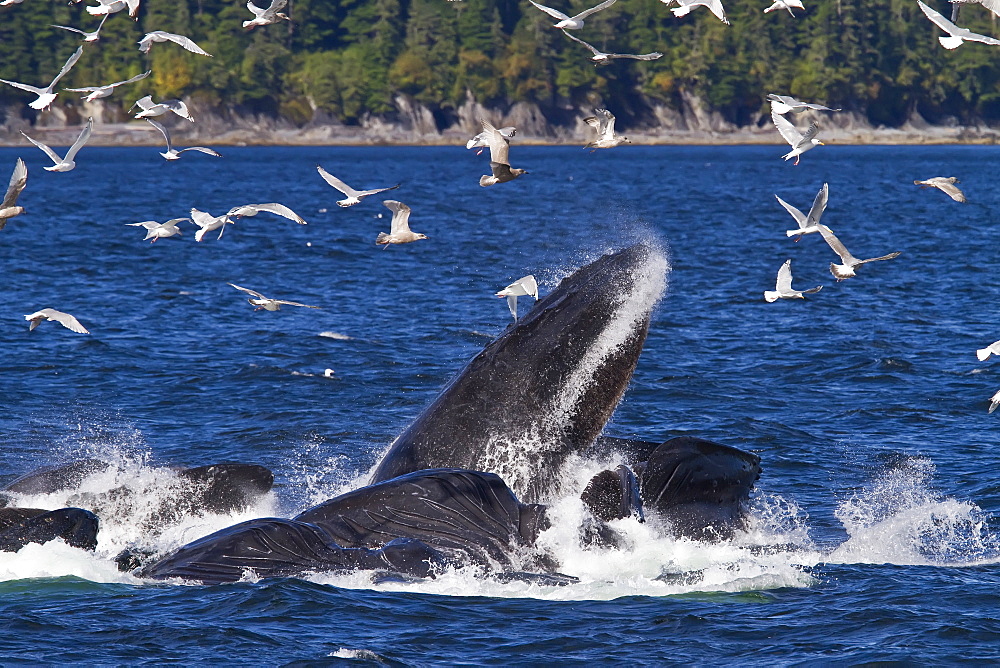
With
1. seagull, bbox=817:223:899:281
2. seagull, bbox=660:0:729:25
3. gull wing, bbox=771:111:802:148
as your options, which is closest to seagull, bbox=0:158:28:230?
seagull, bbox=660:0:729:25

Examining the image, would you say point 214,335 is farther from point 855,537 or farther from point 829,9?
point 829,9

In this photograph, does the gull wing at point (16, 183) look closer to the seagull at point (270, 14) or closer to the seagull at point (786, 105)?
the seagull at point (270, 14)

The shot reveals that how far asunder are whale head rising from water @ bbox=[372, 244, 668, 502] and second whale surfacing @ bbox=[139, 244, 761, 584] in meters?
0.01

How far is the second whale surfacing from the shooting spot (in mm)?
10977

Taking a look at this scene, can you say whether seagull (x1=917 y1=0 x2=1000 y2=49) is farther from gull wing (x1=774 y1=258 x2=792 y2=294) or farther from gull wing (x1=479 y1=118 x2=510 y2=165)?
gull wing (x1=479 y1=118 x2=510 y2=165)


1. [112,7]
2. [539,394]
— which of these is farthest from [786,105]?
[539,394]

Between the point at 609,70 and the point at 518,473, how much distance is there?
18400 centimetres

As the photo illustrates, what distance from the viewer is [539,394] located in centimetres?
1145

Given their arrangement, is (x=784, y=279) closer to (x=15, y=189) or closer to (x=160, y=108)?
(x=160, y=108)

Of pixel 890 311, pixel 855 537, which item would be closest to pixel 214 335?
pixel 890 311

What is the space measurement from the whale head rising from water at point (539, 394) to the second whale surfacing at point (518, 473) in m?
0.01

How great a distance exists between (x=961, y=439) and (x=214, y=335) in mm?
15258

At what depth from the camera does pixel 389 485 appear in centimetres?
1099

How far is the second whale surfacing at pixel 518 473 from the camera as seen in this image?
36.0 feet
